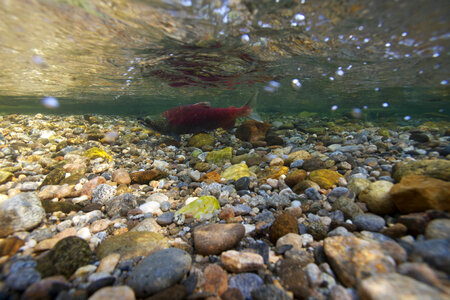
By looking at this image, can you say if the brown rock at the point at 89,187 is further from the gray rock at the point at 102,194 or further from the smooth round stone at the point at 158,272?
the smooth round stone at the point at 158,272

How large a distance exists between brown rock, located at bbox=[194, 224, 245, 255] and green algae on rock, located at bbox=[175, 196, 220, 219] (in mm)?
552

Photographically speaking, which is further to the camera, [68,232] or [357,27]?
[357,27]

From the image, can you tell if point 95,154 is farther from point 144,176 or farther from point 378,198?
point 378,198

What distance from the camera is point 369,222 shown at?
2375 millimetres

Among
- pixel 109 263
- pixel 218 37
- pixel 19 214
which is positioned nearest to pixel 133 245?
pixel 109 263

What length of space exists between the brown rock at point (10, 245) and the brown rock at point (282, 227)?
301cm

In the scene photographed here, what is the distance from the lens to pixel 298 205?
3.03m

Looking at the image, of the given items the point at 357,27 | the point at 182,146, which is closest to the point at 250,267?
the point at 182,146

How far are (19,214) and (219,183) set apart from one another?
120 inches

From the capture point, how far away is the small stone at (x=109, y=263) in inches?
76.7

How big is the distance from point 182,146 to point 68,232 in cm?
464

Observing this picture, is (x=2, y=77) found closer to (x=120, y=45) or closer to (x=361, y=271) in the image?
(x=120, y=45)

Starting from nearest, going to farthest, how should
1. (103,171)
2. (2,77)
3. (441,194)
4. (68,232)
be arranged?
(441,194) < (68,232) < (103,171) < (2,77)

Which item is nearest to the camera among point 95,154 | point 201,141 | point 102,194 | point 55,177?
point 102,194
